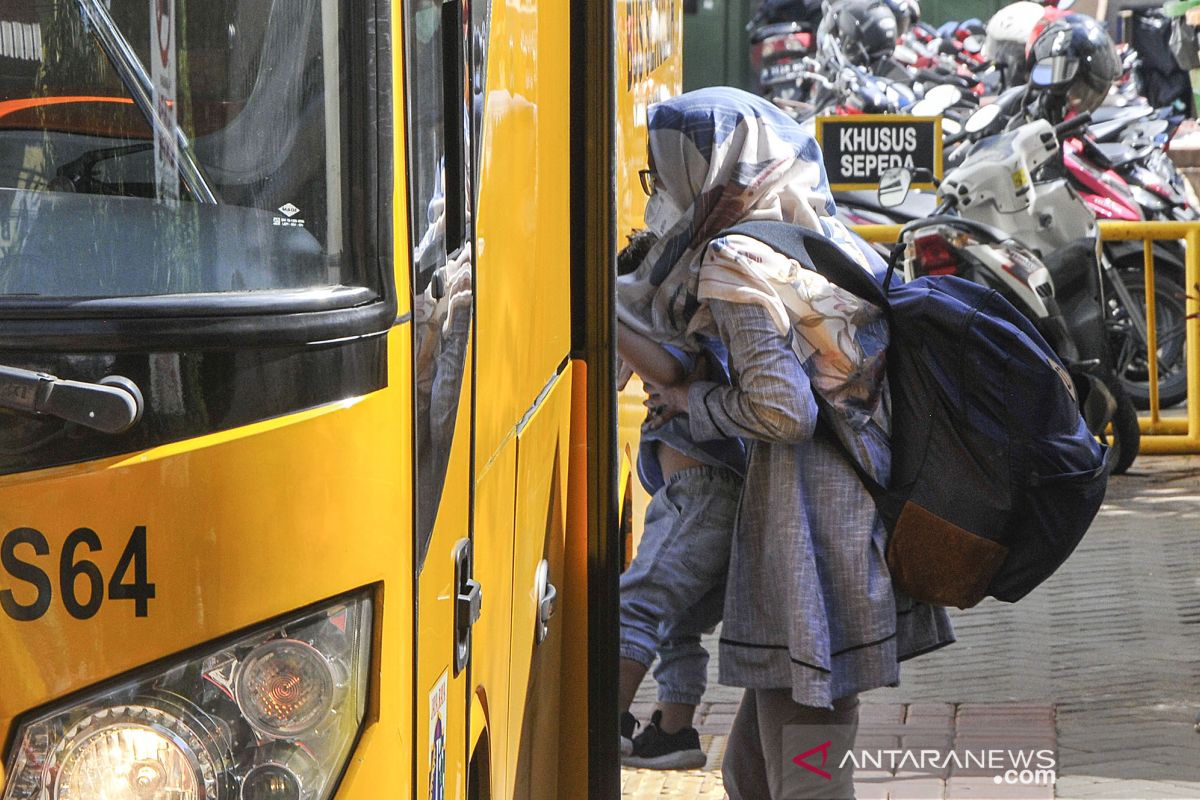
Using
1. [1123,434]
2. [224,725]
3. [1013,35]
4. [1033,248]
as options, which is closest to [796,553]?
[224,725]

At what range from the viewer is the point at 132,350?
1.69 meters

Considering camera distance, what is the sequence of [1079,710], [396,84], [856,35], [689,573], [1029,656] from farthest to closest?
[856,35] < [1029,656] < [1079,710] < [689,573] < [396,84]

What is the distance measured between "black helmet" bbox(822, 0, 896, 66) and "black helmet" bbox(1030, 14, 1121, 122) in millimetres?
5219

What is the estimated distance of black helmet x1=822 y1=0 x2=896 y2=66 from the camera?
15.2 meters

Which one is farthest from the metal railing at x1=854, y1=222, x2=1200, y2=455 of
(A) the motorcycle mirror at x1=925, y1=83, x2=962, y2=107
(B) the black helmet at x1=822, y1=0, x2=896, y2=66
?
(B) the black helmet at x1=822, y1=0, x2=896, y2=66

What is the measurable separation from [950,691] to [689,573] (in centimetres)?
174

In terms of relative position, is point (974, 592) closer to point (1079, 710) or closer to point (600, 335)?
point (600, 335)

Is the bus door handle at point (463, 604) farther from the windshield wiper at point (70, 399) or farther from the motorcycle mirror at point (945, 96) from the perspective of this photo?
the motorcycle mirror at point (945, 96)

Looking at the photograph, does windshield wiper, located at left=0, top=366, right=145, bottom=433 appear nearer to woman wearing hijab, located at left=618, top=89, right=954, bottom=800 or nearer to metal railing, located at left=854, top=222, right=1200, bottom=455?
woman wearing hijab, located at left=618, top=89, right=954, bottom=800

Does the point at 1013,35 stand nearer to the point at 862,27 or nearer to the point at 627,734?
the point at 862,27

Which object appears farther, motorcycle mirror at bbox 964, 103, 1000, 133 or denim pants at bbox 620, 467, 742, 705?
motorcycle mirror at bbox 964, 103, 1000, 133

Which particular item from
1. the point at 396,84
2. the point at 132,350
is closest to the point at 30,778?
the point at 132,350

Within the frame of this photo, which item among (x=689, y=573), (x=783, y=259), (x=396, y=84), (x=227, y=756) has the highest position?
(x=396, y=84)

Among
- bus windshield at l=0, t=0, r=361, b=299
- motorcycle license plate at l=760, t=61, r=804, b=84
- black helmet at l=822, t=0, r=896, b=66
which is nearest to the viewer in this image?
bus windshield at l=0, t=0, r=361, b=299
